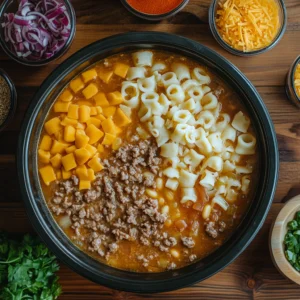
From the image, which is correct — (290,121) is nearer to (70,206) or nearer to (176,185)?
(176,185)

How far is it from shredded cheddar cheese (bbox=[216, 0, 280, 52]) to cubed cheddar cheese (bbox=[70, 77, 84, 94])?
103cm

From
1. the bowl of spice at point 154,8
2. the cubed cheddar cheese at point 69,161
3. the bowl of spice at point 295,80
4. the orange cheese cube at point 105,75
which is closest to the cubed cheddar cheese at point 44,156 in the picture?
the cubed cheddar cheese at point 69,161

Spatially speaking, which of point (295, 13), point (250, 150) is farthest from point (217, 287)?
A: point (295, 13)

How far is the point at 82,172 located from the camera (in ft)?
12.6

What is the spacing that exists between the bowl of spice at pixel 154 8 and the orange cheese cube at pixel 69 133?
0.94 metres

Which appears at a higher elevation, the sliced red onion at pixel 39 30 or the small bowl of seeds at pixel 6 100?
the sliced red onion at pixel 39 30

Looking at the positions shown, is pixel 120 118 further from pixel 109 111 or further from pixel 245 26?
pixel 245 26

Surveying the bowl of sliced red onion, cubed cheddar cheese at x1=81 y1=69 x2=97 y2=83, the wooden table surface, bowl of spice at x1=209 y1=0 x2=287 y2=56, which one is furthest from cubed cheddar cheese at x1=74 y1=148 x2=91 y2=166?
bowl of spice at x1=209 y1=0 x2=287 y2=56

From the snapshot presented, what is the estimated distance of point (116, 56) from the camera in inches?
157

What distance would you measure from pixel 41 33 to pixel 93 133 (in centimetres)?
80

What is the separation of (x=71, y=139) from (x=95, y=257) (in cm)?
78

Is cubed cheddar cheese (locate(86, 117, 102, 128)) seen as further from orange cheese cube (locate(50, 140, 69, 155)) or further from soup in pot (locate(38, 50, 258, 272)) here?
orange cheese cube (locate(50, 140, 69, 155))

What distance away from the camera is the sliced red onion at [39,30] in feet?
13.3

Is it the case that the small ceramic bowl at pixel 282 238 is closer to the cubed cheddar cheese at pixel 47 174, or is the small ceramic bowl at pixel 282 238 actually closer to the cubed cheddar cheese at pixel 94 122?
the cubed cheddar cheese at pixel 94 122
